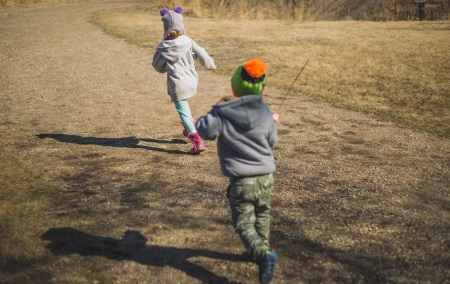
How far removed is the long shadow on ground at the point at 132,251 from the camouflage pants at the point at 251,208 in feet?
1.55

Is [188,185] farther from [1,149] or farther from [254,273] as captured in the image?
[1,149]

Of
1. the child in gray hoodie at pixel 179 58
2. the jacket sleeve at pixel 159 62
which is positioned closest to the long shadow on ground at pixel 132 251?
the child in gray hoodie at pixel 179 58

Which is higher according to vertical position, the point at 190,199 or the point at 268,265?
the point at 268,265

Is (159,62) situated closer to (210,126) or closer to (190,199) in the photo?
(190,199)

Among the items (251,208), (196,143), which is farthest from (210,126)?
(196,143)

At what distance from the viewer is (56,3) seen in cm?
3328

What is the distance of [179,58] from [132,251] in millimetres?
2834

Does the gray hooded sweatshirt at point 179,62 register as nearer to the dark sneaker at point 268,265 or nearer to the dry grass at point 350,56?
the dark sneaker at point 268,265

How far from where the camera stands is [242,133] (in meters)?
3.20

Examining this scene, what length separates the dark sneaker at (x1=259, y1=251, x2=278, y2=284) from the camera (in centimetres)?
303

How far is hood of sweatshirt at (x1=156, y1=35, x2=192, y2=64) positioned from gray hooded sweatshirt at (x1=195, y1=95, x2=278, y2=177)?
268 centimetres

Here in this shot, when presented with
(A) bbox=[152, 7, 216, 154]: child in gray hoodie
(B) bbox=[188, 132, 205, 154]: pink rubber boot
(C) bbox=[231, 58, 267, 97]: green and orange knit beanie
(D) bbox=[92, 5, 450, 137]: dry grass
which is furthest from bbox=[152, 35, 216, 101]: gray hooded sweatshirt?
(D) bbox=[92, 5, 450, 137]: dry grass

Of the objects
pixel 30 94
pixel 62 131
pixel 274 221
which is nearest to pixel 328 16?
pixel 30 94

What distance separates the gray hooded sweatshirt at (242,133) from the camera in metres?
3.13
